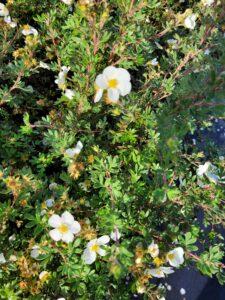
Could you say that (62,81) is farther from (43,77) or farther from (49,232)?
(49,232)

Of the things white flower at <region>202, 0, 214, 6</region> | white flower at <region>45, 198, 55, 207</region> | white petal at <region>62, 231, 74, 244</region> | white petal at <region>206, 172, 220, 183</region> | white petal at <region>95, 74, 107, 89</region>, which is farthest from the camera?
white flower at <region>202, 0, 214, 6</region>

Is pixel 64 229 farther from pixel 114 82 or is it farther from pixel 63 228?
pixel 114 82

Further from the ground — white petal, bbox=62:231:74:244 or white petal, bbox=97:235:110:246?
white petal, bbox=62:231:74:244

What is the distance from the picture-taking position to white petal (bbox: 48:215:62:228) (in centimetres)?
150

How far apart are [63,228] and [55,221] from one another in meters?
0.05

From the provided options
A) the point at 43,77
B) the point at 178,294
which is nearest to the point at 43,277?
the point at 178,294

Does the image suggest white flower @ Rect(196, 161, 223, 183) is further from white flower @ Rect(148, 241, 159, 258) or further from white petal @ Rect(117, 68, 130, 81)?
white petal @ Rect(117, 68, 130, 81)

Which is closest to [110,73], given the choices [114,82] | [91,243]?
[114,82]

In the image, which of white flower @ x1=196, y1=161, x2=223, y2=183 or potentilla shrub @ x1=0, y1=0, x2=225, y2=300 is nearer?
potentilla shrub @ x1=0, y1=0, x2=225, y2=300

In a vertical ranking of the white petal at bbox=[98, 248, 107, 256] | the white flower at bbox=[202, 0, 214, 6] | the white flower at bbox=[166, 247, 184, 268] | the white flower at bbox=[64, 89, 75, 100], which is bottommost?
the white flower at bbox=[166, 247, 184, 268]

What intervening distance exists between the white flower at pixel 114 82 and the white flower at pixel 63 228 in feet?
1.87

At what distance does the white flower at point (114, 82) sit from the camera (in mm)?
1419

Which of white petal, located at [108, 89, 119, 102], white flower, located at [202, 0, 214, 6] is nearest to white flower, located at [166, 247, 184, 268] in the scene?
white petal, located at [108, 89, 119, 102]

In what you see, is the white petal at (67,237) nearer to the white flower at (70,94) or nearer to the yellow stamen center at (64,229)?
the yellow stamen center at (64,229)
